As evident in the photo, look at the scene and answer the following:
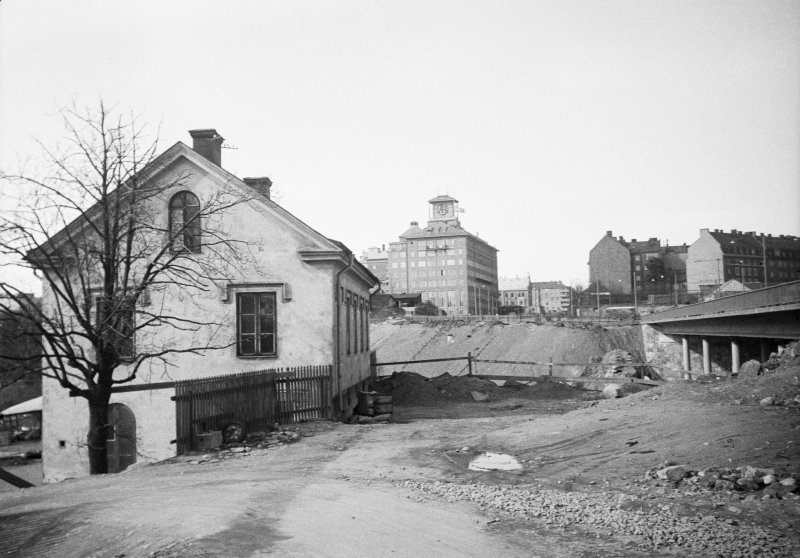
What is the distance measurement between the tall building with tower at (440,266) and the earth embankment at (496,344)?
54.2 metres

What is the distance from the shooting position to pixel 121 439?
18.6 meters

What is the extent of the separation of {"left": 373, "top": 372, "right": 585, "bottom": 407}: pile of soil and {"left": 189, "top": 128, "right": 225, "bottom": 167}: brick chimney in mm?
11941

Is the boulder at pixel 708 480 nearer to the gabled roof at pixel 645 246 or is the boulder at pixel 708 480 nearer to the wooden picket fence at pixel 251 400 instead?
the wooden picket fence at pixel 251 400

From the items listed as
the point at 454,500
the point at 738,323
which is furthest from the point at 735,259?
the point at 454,500

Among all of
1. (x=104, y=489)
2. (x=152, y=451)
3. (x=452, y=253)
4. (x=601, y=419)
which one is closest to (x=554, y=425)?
(x=601, y=419)

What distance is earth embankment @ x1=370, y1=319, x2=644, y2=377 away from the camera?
63.0m

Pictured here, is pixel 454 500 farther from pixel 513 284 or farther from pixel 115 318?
pixel 513 284

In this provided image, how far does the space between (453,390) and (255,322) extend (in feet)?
37.4

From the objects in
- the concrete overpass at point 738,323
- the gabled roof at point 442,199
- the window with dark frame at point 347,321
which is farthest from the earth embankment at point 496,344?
the gabled roof at point 442,199

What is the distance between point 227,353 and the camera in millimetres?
18688

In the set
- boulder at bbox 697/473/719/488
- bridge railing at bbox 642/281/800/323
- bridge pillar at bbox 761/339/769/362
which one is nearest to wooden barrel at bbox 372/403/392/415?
boulder at bbox 697/473/719/488

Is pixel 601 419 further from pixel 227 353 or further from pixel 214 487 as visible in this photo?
pixel 227 353

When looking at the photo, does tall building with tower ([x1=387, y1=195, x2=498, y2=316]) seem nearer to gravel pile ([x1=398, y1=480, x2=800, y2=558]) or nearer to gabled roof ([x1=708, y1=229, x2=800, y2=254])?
gabled roof ([x1=708, y1=229, x2=800, y2=254])

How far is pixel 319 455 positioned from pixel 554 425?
17.7 feet
